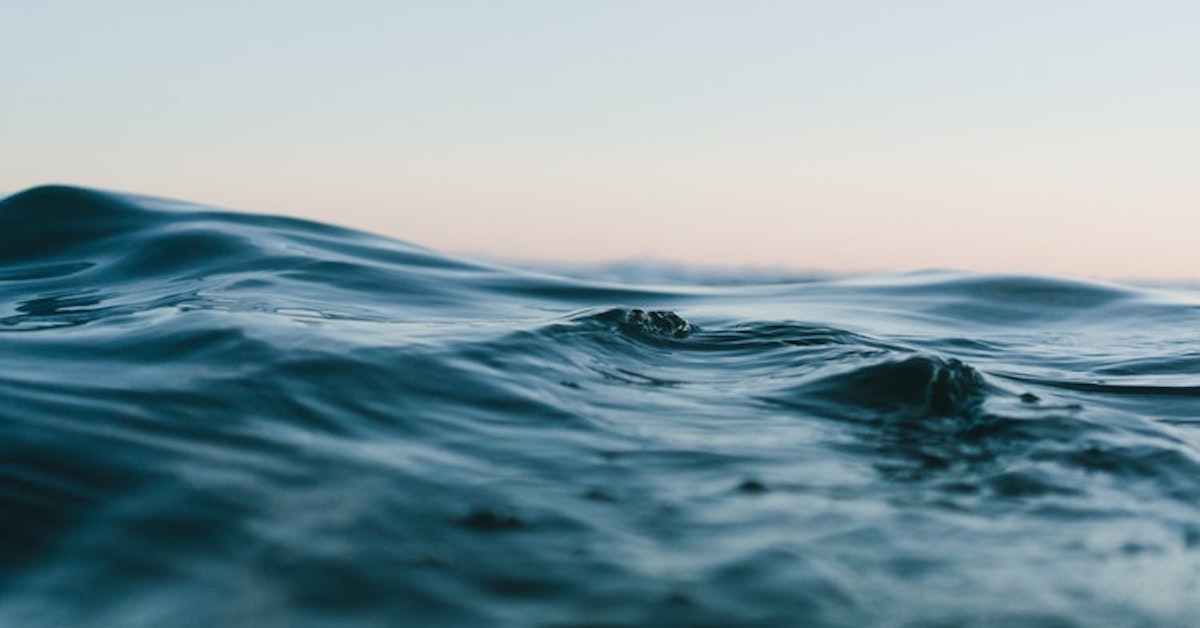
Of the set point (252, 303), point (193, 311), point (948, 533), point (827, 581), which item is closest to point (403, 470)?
point (827, 581)

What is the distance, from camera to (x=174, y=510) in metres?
2.86

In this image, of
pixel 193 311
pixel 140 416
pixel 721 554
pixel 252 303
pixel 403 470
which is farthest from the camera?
pixel 252 303

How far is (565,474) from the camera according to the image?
3348 mm

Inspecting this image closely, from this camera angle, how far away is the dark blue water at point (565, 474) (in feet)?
8.21

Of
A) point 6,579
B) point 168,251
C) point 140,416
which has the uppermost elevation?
point 168,251

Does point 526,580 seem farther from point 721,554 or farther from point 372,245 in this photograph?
point 372,245

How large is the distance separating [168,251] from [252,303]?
273cm

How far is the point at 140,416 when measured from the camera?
358 centimetres

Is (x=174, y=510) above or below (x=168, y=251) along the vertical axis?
below

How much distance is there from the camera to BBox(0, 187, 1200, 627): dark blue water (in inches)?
98.5

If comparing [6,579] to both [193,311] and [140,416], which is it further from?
[193,311]

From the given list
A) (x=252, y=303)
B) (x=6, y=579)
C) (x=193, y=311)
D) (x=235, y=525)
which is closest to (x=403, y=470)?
(x=235, y=525)

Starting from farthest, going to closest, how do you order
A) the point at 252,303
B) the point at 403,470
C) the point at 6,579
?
the point at 252,303
the point at 403,470
the point at 6,579

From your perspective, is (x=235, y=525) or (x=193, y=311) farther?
(x=193, y=311)
